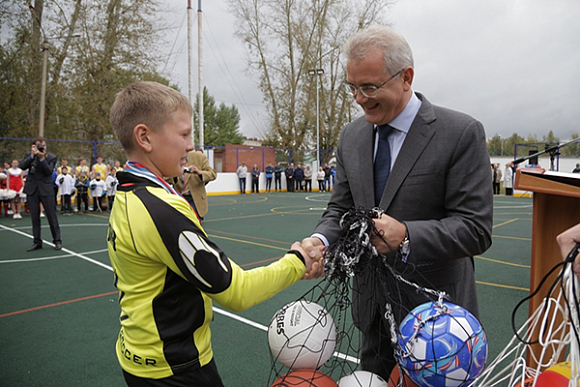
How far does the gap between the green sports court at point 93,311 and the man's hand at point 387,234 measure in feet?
7.26

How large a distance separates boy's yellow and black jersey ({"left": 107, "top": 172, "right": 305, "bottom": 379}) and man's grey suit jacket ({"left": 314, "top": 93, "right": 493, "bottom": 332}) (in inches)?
25.5

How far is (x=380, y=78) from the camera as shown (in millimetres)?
1838

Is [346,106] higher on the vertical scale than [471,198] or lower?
higher

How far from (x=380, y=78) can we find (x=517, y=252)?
7832 mm

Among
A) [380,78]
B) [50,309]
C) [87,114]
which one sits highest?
[87,114]

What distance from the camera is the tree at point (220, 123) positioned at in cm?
6594

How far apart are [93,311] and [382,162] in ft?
14.3

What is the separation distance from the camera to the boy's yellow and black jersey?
4.85ft

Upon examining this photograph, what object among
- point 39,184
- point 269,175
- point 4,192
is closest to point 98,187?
point 4,192

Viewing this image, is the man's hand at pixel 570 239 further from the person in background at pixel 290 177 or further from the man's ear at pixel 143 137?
the person in background at pixel 290 177

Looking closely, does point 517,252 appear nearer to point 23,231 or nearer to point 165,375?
point 165,375

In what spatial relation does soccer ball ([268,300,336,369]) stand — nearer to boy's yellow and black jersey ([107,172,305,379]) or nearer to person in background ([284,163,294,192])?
boy's yellow and black jersey ([107,172,305,379])

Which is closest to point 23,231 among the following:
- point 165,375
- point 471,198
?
point 165,375

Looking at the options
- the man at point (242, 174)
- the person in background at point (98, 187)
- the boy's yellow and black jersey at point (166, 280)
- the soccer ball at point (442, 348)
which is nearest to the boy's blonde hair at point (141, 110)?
the boy's yellow and black jersey at point (166, 280)
